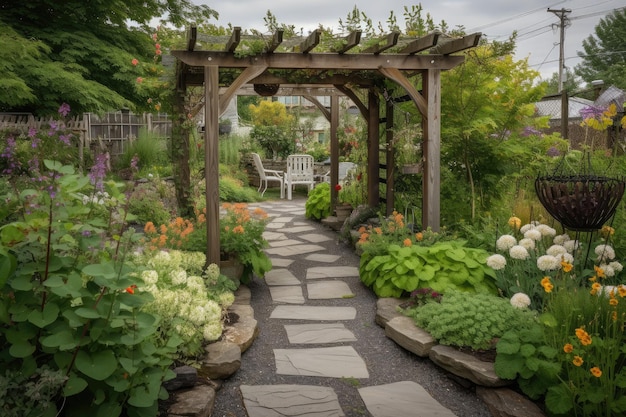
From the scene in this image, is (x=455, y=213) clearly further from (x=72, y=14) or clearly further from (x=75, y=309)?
(x=72, y=14)

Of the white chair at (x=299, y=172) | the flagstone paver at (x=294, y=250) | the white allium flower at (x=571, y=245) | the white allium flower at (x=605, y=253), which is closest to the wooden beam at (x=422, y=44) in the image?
the white allium flower at (x=571, y=245)

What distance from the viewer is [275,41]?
181 inches

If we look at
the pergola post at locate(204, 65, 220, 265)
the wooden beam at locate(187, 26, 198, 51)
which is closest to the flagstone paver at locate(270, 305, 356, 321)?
the pergola post at locate(204, 65, 220, 265)

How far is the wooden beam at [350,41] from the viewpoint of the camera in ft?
14.8

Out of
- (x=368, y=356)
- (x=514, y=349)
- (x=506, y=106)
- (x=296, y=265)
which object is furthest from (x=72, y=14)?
(x=514, y=349)

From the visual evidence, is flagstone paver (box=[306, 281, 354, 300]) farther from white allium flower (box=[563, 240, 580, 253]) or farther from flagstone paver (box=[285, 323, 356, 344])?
white allium flower (box=[563, 240, 580, 253])

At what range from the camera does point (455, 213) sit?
5973 mm

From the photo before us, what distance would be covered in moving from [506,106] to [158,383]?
4.66 metres

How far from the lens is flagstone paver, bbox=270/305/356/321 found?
438cm

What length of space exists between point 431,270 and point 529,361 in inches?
58.9

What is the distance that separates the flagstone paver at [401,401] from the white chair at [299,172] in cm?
838

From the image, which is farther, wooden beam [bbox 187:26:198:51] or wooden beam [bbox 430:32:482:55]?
wooden beam [bbox 430:32:482:55]

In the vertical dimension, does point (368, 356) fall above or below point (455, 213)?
below

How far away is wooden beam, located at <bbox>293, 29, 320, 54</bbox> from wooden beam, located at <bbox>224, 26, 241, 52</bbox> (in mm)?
556
